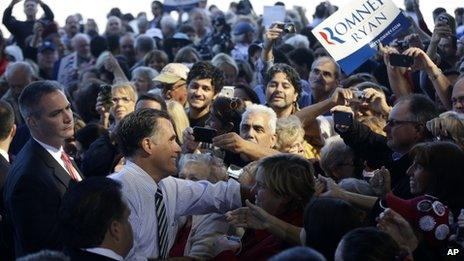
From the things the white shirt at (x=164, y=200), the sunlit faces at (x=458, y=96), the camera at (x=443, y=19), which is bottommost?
the camera at (x=443, y=19)

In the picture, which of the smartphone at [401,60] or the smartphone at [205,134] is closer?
the smartphone at [205,134]

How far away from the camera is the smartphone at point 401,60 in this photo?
883 centimetres

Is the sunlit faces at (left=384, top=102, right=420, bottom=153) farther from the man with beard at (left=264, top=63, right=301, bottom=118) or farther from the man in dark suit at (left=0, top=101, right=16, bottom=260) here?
the man in dark suit at (left=0, top=101, right=16, bottom=260)

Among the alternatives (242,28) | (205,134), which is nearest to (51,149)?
(205,134)

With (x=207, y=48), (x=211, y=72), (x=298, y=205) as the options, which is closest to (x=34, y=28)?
(x=207, y=48)

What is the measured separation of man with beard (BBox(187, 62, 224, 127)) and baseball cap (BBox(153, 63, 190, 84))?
2.16ft

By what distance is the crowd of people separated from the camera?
18.6 ft

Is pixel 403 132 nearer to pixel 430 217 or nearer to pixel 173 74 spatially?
pixel 430 217

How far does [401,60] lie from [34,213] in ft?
11.3

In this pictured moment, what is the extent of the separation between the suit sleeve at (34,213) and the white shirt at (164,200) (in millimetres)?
356

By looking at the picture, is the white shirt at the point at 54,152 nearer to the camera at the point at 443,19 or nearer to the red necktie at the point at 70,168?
the red necktie at the point at 70,168

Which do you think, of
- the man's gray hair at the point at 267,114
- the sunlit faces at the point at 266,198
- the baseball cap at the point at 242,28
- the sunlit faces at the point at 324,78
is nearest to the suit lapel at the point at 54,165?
the sunlit faces at the point at 266,198

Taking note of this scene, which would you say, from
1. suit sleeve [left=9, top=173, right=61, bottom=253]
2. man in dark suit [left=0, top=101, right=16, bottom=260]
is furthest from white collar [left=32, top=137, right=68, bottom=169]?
man in dark suit [left=0, top=101, right=16, bottom=260]

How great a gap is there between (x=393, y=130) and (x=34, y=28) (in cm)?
984
